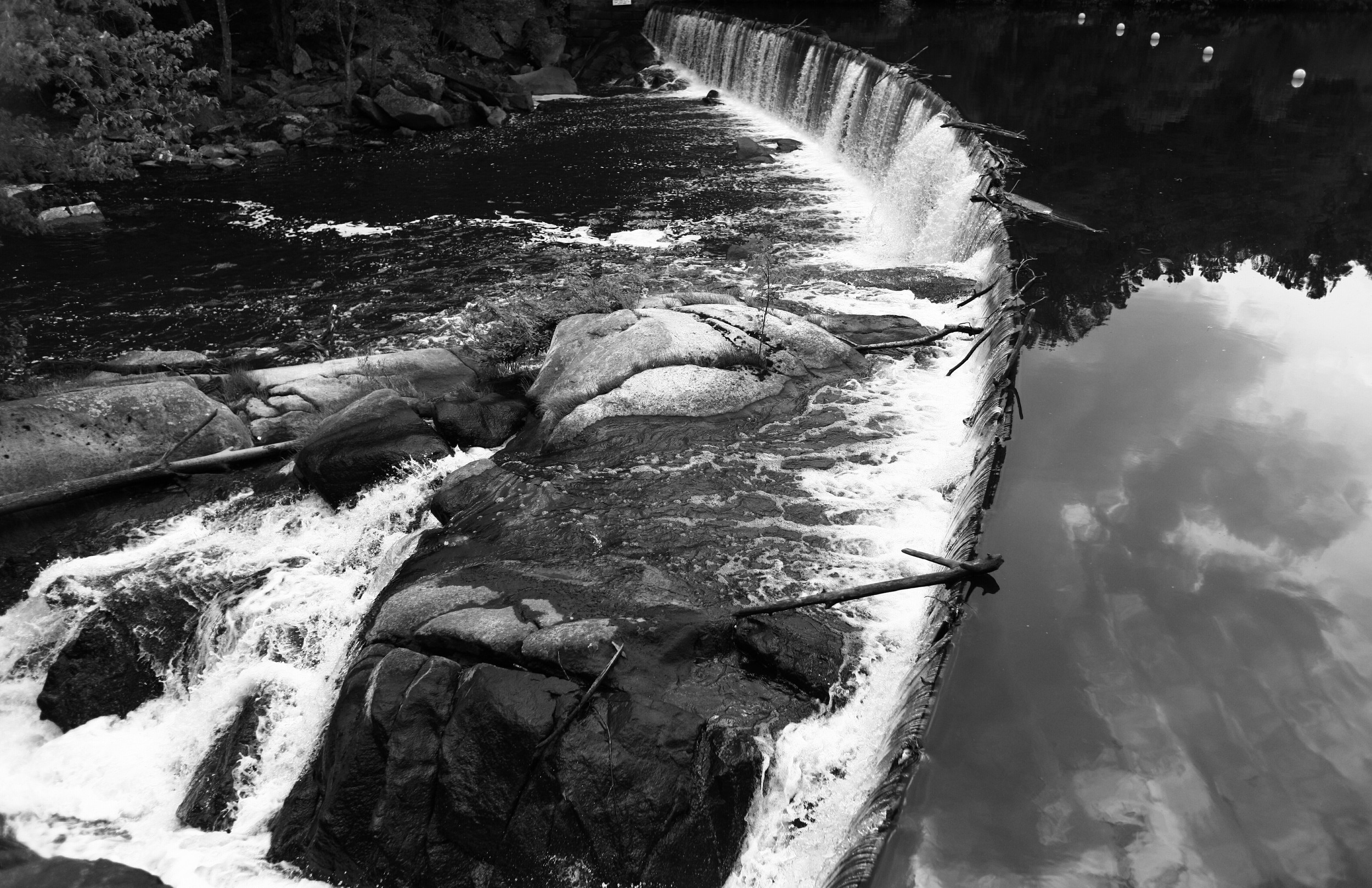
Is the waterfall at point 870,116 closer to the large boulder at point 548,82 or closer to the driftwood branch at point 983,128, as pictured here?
the driftwood branch at point 983,128

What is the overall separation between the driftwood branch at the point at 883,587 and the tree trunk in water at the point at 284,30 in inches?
1153

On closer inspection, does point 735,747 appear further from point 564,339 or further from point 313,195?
point 313,195

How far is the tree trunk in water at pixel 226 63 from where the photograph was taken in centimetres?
2503

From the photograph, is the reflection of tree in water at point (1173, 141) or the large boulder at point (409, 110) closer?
the reflection of tree in water at point (1173, 141)

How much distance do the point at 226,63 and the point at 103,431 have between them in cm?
2041

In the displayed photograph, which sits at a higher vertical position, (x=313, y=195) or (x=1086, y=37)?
(x=1086, y=37)

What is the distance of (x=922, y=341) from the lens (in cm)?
1047

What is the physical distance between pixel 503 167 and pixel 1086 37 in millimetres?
20803

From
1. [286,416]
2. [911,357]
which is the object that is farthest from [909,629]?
[286,416]

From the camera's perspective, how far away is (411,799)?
5.66 m

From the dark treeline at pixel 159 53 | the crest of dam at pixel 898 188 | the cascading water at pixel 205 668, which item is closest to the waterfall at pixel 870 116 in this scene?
the crest of dam at pixel 898 188

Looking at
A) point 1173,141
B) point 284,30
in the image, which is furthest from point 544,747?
point 284,30

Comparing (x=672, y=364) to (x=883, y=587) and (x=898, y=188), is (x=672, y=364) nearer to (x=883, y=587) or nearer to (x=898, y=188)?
(x=883, y=587)

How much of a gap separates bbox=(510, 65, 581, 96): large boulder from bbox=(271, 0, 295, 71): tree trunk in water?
7205 millimetres
